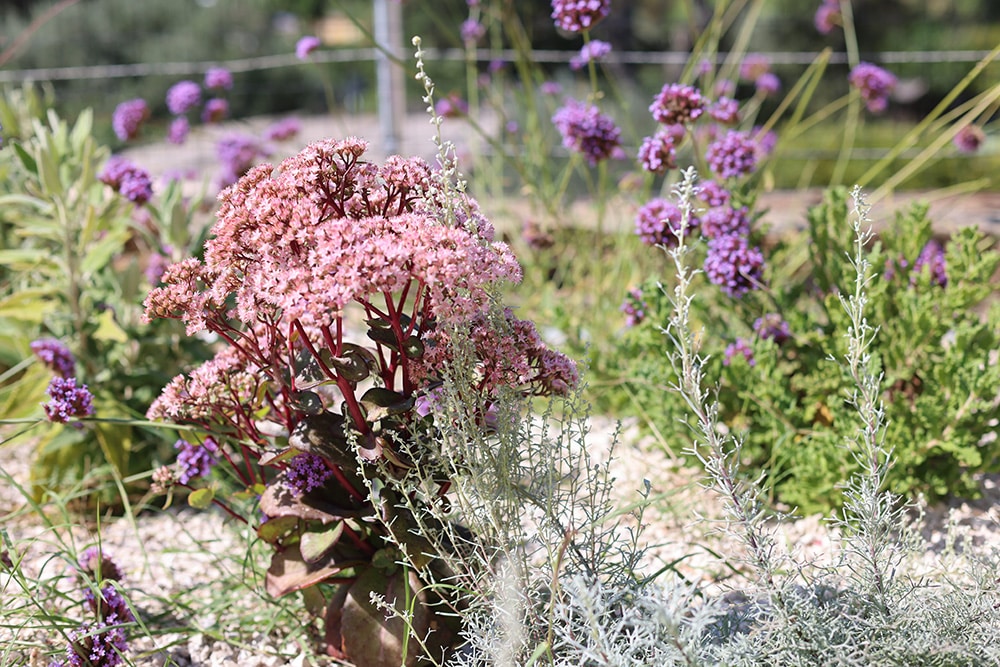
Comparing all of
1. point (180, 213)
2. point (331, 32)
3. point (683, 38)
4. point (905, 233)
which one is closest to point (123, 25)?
point (331, 32)

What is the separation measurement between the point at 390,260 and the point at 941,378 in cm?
142

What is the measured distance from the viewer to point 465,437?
4.39 feet

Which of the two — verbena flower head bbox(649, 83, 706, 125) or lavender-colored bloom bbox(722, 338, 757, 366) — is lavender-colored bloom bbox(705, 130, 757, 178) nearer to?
verbena flower head bbox(649, 83, 706, 125)

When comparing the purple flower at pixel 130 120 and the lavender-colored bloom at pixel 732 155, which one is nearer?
the lavender-colored bloom at pixel 732 155

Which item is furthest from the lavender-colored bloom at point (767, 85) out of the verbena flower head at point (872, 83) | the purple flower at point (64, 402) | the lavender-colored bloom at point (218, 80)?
the purple flower at point (64, 402)

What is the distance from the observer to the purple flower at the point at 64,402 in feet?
5.82

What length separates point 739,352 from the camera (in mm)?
2252

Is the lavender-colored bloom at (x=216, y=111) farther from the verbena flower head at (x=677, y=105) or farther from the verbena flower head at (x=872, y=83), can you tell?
the verbena flower head at (x=872, y=83)

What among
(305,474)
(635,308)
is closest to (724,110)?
(635,308)

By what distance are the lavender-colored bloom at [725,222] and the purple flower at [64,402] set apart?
1.44m

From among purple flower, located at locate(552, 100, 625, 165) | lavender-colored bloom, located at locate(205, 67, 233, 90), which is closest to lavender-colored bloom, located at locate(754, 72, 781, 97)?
purple flower, located at locate(552, 100, 625, 165)

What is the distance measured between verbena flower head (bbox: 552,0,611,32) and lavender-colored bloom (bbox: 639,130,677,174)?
1.10ft

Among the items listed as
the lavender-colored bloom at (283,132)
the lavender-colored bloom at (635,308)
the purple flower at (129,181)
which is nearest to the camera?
the lavender-colored bloom at (635,308)

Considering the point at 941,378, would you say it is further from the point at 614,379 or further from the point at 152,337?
the point at 152,337
